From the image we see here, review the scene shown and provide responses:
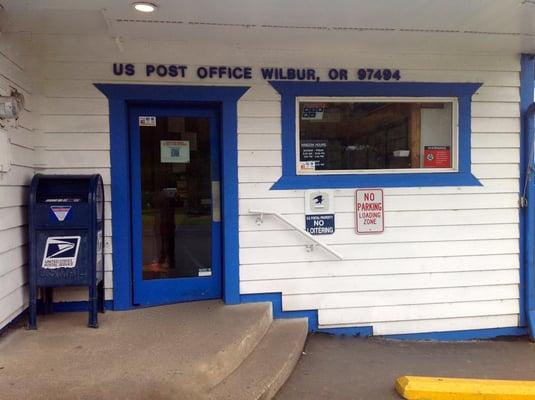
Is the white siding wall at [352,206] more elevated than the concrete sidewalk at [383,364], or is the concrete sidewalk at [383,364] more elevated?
the white siding wall at [352,206]

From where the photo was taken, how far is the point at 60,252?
4.00 m

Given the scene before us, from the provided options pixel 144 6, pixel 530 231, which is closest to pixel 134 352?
pixel 144 6

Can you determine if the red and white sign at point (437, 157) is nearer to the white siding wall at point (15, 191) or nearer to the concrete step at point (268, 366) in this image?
the concrete step at point (268, 366)

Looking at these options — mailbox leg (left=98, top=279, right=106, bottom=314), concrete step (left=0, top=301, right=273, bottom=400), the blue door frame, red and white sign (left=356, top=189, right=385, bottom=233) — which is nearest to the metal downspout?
red and white sign (left=356, top=189, right=385, bottom=233)

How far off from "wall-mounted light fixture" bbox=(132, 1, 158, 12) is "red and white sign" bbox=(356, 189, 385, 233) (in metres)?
2.53

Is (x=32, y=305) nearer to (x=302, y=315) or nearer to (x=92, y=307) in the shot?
(x=92, y=307)

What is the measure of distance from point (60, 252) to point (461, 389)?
3377mm

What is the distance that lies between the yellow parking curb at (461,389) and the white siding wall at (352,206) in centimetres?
120

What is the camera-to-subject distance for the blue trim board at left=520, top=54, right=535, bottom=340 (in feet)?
16.3

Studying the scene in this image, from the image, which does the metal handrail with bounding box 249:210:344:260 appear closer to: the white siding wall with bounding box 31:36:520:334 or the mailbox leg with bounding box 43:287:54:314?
the white siding wall with bounding box 31:36:520:334

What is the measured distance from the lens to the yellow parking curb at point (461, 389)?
3.53 m

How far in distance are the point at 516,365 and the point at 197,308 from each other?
3.03 meters

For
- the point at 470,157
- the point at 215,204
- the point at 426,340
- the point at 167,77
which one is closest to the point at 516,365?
the point at 426,340

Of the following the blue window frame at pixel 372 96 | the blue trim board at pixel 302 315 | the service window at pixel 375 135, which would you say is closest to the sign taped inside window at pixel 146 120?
the blue window frame at pixel 372 96
